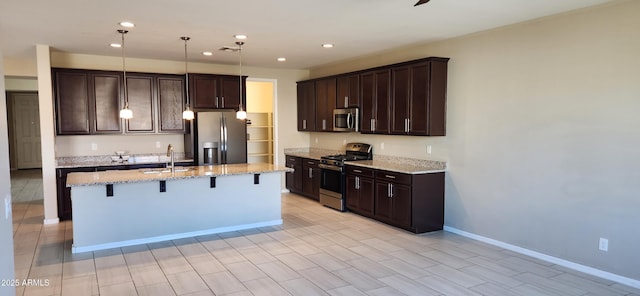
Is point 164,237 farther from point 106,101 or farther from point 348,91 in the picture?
point 348,91

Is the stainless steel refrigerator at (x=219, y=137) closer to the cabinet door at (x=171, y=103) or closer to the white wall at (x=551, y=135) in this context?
the cabinet door at (x=171, y=103)

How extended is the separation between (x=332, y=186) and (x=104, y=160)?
3773 millimetres

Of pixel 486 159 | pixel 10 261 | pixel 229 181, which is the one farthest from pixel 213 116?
pixel 10 261

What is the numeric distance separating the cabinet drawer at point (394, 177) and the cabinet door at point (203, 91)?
10.6 ft

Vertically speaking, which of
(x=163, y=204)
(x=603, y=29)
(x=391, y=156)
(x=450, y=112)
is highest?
(x=603, y=29)

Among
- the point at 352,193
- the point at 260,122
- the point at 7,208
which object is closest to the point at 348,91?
the point at 352,193

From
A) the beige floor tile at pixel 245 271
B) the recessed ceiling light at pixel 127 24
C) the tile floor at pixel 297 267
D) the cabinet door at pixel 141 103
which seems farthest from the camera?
the cabinet door at pixel 141 103

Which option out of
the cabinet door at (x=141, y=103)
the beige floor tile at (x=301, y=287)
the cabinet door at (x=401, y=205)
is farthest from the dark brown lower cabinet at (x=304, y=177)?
the beige floor tile at (x=301, y=287)

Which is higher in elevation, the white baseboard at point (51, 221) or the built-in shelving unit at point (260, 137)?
the built-in shelving unit at point (260, 137)

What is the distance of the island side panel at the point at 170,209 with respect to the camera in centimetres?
455

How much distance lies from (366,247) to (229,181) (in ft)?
6.57

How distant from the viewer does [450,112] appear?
Result: 17.2ft

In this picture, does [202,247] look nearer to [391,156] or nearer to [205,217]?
[205,217]

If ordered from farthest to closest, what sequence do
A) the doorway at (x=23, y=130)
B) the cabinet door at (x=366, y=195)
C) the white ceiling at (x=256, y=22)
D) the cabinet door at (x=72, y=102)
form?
the doorway at (x=23, y=130), the cabinet door at (x=72, y=102), the cabinet door at (x=366, y=195), the white ceiling at (x=256, y=22)
